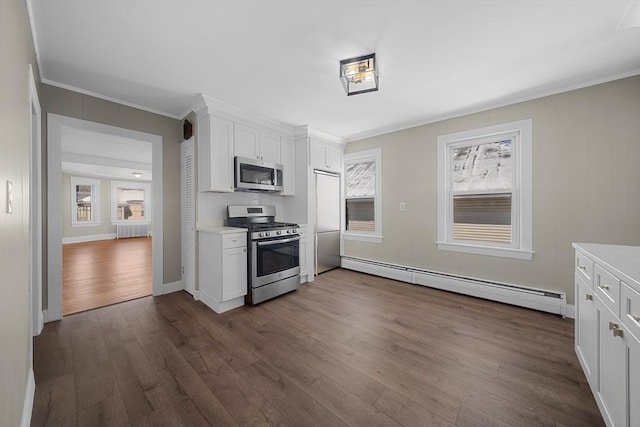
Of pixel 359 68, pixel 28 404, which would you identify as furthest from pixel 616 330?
pixel 28 404

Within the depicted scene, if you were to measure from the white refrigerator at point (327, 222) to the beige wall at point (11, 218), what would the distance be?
325 cm

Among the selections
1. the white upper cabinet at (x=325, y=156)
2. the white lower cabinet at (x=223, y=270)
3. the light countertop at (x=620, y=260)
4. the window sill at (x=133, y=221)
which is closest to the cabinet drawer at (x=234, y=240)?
the white lower cabinet at (x=223, y=270)

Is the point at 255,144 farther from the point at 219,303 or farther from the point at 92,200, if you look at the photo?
the point at 92,200

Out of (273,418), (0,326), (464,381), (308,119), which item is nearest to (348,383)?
(273,418)

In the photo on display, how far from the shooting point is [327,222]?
4383mm

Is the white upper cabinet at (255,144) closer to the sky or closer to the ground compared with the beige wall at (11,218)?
closer to the sky

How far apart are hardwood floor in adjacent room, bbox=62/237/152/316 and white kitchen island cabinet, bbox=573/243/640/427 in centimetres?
438

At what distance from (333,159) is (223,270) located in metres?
2.70

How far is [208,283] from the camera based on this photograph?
118 inches

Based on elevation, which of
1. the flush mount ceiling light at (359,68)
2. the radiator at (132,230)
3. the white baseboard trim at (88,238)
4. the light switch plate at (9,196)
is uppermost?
the flush mount ceiling light at (359,68)

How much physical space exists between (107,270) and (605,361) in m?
6.37

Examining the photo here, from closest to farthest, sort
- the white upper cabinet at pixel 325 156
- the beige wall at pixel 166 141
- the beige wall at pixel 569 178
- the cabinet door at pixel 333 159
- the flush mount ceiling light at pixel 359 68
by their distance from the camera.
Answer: the flush mount ceiling light at pixel 359 68 < the beige wall at pixel 569 178 < the beige wall at pixel 166 141 < the white upper cabinet at pixel 325 156 < the cabinet door at pixel 333 159

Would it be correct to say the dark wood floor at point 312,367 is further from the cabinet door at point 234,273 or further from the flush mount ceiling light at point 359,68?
the flush mount ceiling light at point 359,68

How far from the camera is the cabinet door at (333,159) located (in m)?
4.36
